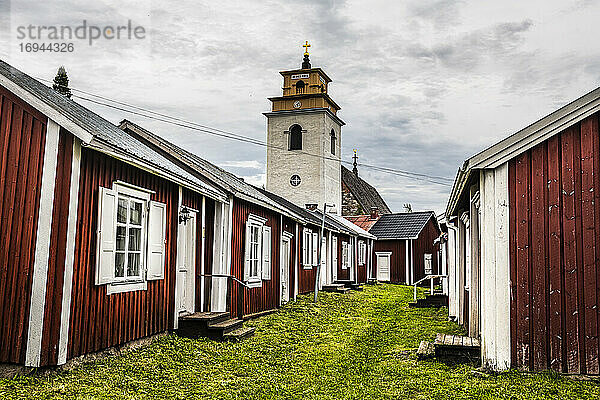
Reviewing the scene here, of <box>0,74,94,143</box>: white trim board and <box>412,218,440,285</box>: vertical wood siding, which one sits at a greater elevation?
<box>0,74,94,143</box>: white trim board

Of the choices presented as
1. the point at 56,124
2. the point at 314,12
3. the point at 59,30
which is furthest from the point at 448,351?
the point at 314,12

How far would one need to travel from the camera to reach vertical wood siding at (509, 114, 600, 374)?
790 centimetres

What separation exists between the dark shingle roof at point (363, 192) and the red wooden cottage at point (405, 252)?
10.0 metres

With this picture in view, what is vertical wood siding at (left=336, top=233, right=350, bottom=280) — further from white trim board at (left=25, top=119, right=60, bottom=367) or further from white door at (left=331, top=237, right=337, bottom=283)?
white trim board at (left=25, top=119, right=60, bottom=367)

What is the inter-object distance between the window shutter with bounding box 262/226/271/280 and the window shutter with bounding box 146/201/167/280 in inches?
219

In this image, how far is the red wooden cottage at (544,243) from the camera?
791 cm

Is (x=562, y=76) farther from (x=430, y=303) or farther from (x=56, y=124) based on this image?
(x=56, y=124)

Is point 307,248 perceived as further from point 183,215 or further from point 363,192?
point 363,192

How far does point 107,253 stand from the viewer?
8383 mm

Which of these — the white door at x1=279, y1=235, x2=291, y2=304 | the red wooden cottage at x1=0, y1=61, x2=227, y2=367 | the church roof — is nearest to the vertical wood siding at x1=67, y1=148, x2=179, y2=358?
the red wooden cottage at x1=0, y1=61, x2=227, y2=367

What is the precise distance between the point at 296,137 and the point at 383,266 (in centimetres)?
1183

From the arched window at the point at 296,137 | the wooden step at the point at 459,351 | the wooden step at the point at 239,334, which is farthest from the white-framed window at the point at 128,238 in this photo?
the arched window at the point at 296,137

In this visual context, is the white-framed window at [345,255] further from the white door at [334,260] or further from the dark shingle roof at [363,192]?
the dark shingle roof at [363,192]

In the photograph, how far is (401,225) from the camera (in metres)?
35.4
